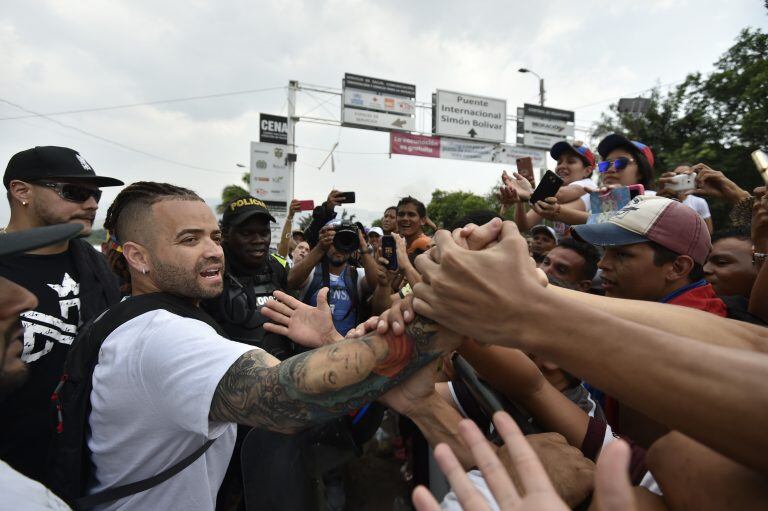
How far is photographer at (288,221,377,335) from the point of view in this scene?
3803 millimetres

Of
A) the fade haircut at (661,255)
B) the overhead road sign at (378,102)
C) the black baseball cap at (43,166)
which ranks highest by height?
the overhead road sign at (378,102)

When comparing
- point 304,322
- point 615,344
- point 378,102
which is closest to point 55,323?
point 304,322

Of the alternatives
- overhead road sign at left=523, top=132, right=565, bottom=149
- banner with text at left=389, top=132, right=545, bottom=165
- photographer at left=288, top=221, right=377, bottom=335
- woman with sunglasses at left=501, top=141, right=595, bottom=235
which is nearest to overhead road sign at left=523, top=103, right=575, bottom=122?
overhead road sign at left=523, top=132, right=565, bottom=149

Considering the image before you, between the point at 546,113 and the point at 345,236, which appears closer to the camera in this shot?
the point at 345,236

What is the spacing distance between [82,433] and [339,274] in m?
3.15

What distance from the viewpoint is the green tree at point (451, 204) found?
4188 centimetres

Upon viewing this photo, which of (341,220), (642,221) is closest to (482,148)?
(341,220)

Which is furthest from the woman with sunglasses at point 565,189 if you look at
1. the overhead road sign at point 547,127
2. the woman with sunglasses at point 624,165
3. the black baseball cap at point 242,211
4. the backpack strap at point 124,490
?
the overhead road sign at point 547,127

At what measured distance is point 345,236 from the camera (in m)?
3.82

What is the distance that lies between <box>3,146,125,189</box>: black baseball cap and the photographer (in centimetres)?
188

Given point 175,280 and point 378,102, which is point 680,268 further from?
point 378,102

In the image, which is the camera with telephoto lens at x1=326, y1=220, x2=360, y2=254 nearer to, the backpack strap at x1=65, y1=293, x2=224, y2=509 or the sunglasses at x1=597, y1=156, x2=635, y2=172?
the sunglasses at x1=597, y1=156, x2=635, y2=172

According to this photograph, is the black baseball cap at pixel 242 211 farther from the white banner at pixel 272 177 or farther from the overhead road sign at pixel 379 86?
the overhead road sign at pixel 379 86

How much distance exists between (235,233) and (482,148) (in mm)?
17378
